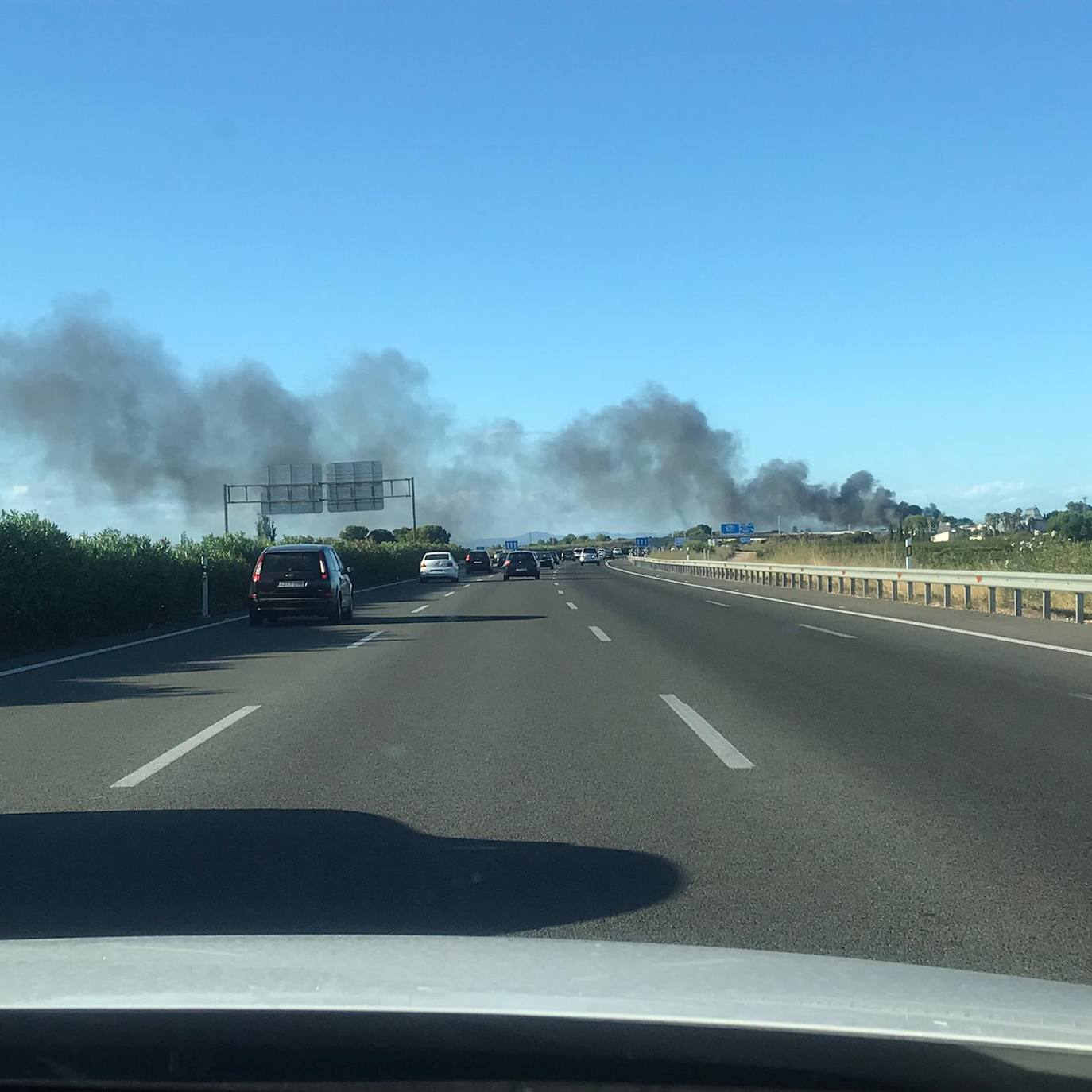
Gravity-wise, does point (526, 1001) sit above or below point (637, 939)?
above

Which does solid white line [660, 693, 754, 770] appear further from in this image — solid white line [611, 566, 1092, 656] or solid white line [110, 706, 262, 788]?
solid white line [611, 566, 1092, 656]

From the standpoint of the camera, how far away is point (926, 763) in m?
8.59

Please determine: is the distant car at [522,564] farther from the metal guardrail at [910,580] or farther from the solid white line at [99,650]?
the solid white line at [99,650]

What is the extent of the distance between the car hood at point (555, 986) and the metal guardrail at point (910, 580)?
18.8 m

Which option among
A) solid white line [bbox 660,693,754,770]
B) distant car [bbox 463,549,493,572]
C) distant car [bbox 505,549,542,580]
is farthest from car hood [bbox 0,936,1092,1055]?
distant car [bbox 463,549,493,572]

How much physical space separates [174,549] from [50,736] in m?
22.9

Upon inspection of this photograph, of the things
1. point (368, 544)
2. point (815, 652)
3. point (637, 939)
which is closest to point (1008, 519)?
point (368, 544)

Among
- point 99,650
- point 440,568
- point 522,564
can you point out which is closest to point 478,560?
point 522,564

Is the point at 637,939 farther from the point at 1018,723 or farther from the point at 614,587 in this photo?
the point at 614,587

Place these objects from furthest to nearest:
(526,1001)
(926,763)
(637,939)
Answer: (926,763), (637,939), (526,1001)

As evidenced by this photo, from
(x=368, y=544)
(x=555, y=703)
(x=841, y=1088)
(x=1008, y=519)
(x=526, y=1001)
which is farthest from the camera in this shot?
(x=1008, y=519)

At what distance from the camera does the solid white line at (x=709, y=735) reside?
873 cm

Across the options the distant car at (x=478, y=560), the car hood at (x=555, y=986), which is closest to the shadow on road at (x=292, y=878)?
the car hood at (x=555, y=986)

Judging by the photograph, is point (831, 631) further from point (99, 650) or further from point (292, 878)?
point (292, 878)
